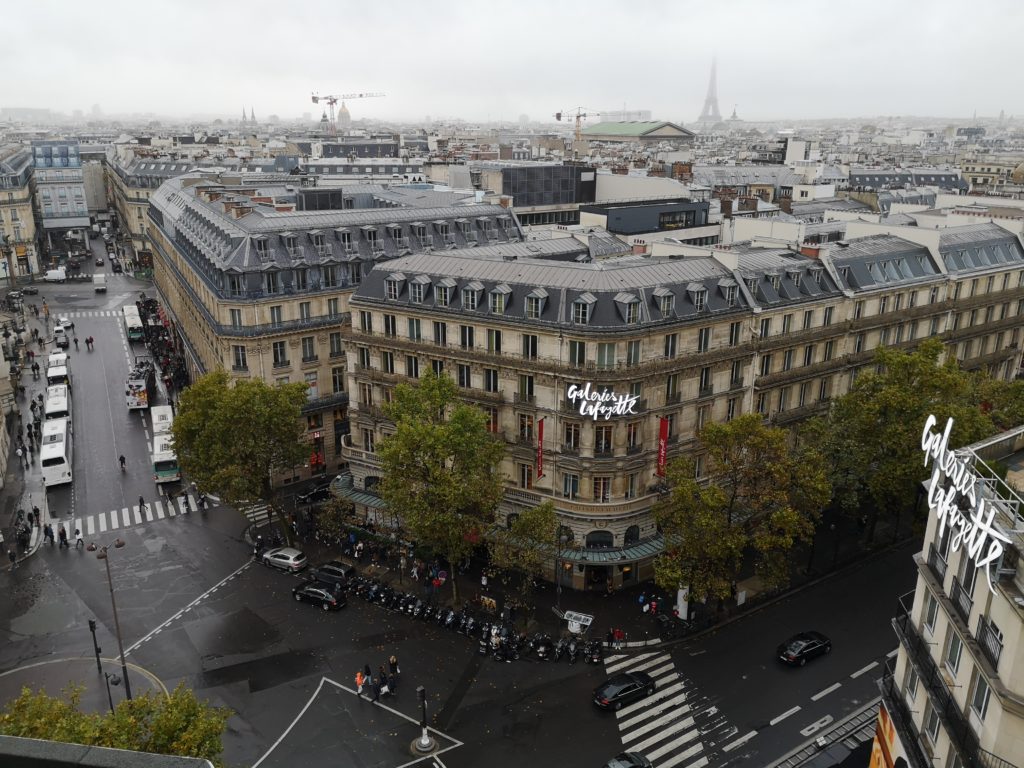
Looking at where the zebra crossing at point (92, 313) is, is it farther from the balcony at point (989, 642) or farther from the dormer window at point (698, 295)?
the balcony at point (989, 642)

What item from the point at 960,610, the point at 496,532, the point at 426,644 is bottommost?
the point at 426,644

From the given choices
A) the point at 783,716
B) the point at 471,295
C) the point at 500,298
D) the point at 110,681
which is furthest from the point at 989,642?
the point at 110,681

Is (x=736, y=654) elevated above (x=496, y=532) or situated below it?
below

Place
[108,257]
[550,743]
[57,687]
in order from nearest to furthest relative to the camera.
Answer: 1. [550,743]
2. [57,687]
3. [108,257]

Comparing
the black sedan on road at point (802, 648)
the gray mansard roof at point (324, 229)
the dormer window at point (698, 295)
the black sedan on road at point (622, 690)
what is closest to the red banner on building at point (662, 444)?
the dormer window at point (698, 295)

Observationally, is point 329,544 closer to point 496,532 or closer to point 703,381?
point 496,532

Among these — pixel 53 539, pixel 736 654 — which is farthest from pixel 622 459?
pixel 53 539

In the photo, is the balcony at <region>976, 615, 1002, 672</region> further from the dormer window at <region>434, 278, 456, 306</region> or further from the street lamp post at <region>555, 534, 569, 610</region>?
the dormer window at <region>434, 278, 456, 306</region>

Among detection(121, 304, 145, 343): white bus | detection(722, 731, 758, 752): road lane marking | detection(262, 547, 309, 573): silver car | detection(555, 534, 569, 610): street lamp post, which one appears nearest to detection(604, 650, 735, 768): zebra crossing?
detection(722, 731, 758, 752): road lane marking
